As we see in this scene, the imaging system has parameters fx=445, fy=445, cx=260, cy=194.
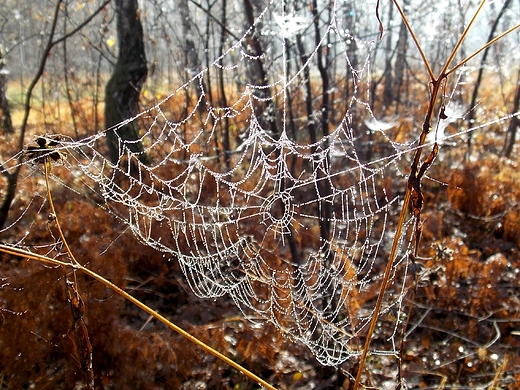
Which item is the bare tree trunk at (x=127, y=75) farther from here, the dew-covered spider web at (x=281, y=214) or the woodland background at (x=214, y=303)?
the dew-covered spider web at (x=281, y=214)

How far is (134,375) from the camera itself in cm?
261

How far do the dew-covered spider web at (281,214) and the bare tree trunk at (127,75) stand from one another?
0.85 ft

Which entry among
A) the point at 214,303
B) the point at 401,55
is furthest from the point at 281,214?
the point at 401,55

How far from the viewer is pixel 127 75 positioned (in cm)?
496

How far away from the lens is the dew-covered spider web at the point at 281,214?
2.50 meters

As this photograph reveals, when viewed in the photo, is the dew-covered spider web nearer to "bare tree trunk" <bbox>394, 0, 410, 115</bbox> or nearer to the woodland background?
the woodland background

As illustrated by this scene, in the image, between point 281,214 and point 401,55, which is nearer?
point 281,214

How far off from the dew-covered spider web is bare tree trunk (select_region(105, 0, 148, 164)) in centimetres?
26

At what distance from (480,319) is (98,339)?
2.63 m

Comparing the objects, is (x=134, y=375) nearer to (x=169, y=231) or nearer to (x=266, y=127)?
(x=169, y=231)

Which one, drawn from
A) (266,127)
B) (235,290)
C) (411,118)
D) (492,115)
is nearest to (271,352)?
(235,290)

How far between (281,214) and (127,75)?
8.37ft

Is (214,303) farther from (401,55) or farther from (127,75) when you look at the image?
(401,55)

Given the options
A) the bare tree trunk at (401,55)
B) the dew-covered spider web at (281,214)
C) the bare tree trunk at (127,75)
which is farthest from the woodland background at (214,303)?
the bare tree trunk at (401,55)
